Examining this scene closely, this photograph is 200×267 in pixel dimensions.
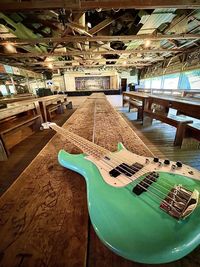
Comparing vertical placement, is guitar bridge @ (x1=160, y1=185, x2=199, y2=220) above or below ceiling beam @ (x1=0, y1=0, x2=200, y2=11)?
below

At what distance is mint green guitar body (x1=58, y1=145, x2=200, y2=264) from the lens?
0.35m

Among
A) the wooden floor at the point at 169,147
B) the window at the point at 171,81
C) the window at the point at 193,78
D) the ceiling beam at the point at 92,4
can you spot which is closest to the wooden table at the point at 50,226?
the wooden floor at the point at 169,147

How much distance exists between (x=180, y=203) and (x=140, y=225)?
0.17 m

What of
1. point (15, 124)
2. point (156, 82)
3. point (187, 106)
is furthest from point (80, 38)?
point (156, 82)

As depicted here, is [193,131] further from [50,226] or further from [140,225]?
[50,226]

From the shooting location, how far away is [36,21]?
10.4 ft

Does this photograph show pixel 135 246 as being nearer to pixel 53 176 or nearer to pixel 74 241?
pixel 74 241

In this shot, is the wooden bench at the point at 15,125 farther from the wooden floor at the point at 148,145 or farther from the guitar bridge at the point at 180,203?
the guitar bridge at the point at 180,203

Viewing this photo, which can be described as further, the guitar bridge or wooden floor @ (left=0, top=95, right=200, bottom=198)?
wooden floor @ (left=0, top=95, right=200, bottom=198)

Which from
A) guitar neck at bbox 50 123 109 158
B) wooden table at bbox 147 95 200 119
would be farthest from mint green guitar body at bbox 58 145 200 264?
wooden table at bbox 147 95 200 119

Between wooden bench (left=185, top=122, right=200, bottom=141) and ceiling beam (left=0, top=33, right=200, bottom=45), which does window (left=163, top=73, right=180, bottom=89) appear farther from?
wooden bench (left=185, top=122, right=200, bottom=141)

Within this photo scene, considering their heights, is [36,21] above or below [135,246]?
above

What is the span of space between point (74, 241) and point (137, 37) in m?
4.69

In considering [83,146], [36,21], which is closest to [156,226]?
[83,146]
